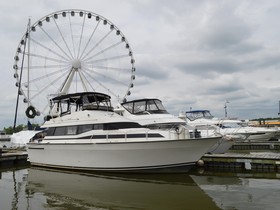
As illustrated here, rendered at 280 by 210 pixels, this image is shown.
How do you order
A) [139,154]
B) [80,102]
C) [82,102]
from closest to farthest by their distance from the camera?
[139,154] < [82,102] < [80,102]

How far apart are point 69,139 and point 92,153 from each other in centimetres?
187

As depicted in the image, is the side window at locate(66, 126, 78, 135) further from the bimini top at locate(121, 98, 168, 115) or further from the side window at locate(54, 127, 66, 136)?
the bimini top at locate(121, 98, 168, 115)

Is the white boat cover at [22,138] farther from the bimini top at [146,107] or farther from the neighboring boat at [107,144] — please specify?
the bimini top at [146,107]

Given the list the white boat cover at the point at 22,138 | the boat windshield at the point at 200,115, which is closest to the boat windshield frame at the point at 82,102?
the white boat cover at the point at 22,138

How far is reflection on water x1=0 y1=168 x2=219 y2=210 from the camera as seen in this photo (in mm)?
9430

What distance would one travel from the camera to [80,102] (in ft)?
58.1

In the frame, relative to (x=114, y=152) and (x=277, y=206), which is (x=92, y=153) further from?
(x=277, y=206)

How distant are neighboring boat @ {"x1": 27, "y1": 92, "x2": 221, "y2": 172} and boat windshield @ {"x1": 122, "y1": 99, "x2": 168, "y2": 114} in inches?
103

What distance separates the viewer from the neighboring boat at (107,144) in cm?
1325

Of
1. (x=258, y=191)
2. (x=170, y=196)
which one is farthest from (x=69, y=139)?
(x=258, y=191)

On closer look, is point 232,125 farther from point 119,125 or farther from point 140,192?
point 140,192

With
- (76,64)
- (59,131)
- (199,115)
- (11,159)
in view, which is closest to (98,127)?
(59,131)

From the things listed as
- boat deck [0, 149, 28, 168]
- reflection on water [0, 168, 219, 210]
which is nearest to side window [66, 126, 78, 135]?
reflection on water [0, 168, 219, 210]

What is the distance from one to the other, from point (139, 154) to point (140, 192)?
2.67m
